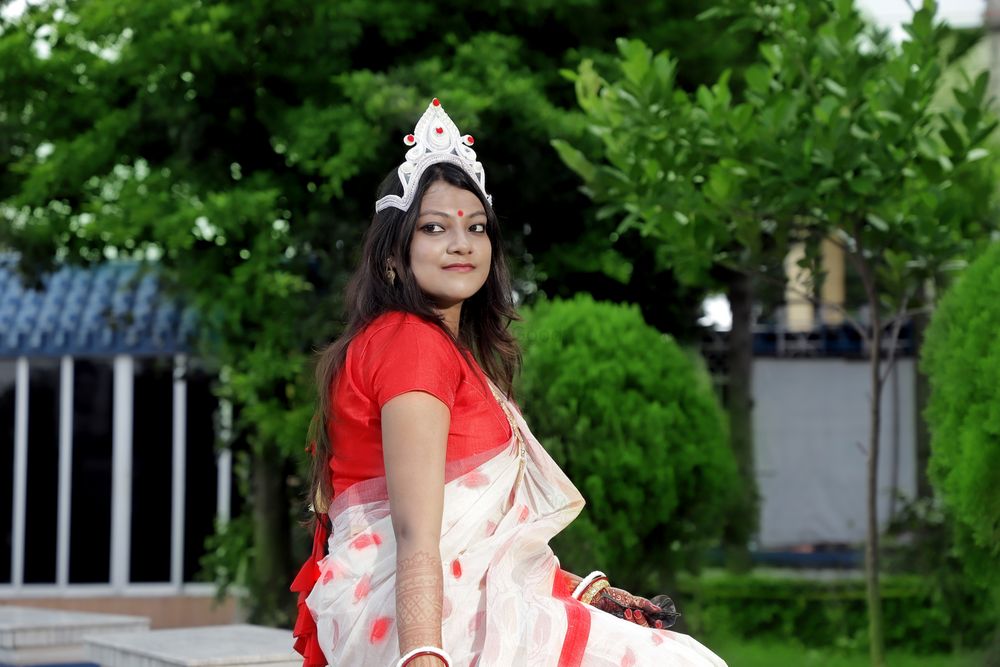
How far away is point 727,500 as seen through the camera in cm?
698

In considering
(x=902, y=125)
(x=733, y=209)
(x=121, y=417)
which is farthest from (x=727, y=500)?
(x=121, y=417)

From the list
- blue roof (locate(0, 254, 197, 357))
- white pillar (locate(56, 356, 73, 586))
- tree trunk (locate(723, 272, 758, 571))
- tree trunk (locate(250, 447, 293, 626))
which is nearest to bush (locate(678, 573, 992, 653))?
tree trunk (locate(723, 272, 758, 571))

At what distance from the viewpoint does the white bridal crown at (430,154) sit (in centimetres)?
219

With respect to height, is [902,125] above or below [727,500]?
above

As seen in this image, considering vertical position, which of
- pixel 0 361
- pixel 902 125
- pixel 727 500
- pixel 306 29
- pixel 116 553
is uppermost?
pixel 306 29

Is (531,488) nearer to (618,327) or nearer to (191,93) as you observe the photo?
(618,327)

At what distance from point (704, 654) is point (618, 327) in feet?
15.5

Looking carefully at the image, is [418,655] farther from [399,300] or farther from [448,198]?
[448,198]

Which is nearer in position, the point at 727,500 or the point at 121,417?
the point at 727,500

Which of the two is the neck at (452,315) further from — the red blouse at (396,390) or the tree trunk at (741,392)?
the tree trunk at (741,392)

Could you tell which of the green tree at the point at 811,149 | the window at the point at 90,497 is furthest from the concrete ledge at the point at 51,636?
the window at the point at 90,497

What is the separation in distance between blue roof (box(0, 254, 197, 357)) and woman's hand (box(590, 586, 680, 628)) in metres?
8.83

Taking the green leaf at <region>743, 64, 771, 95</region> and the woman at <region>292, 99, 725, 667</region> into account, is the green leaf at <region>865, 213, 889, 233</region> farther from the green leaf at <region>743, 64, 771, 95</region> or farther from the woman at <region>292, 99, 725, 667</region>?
the woman at <region>292, 99, 725, 667</region>

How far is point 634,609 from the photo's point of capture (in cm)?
220
